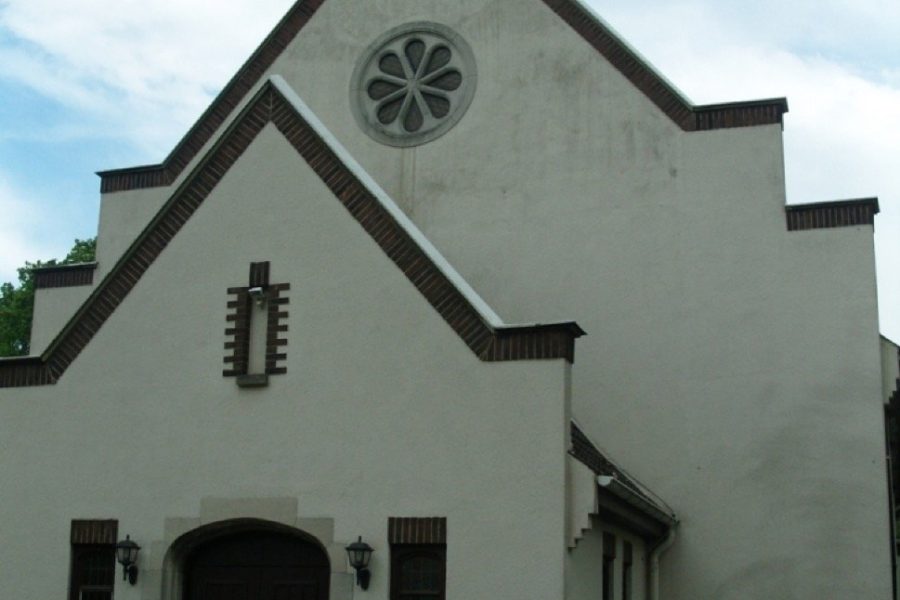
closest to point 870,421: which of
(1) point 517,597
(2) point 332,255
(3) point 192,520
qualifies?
(1) point 517,597

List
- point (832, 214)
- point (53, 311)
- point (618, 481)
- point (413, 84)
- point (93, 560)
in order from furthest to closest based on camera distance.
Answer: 1. point (53, 311)
2. point (413, 84)
3. point (832, 214)
4. point (93, 560)
5. point (618, 481)

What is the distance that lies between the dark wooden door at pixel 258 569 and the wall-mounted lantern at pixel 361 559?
2.54ft

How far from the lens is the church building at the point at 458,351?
1393 cm

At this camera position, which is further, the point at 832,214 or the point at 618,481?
the point at 832,214

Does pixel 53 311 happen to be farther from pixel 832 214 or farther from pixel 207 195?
pixel 832 214

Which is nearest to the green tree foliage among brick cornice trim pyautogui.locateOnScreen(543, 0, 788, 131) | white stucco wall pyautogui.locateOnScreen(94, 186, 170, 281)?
white stucco wall pyautogui.locateOnScreen(94, 186, 170, 281)

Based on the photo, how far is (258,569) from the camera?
49.3 ft

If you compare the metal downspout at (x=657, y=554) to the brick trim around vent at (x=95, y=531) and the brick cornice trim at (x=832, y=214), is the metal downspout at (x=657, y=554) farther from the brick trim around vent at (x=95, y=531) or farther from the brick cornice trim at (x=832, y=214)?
the brick trim around vent at (x=95, y=531)

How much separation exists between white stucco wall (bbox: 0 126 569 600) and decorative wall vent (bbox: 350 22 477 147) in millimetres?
6021

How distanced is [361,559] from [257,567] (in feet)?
5.98

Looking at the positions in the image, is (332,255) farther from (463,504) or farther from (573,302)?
(573,302)

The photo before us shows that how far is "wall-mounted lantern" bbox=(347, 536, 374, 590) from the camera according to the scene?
13.9 metres

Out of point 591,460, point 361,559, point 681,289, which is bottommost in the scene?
point 361,559

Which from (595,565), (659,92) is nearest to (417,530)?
(595,565)
